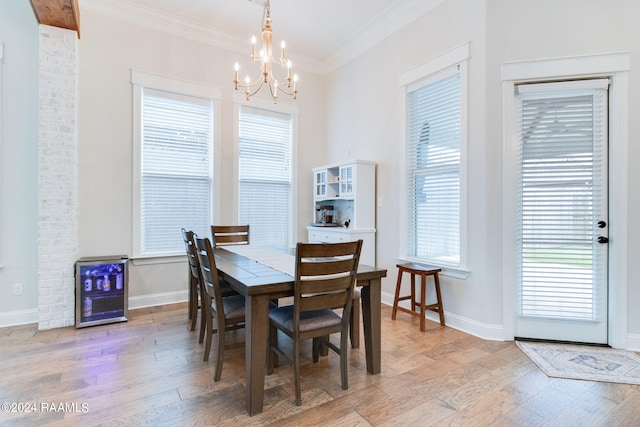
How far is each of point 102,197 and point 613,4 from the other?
5.16 m

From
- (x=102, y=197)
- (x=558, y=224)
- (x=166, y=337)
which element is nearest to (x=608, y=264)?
(x=558, y=224)

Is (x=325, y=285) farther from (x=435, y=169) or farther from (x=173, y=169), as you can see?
(x=173, y=169)

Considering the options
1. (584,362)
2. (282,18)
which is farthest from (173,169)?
(584,362)

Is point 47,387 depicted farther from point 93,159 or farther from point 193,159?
point 193,159

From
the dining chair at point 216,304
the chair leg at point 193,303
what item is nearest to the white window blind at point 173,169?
the chair leg at point 193,303

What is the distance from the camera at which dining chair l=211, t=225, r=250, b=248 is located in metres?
3.70

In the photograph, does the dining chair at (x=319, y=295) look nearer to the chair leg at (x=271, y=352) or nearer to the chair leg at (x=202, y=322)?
the chair leg at (x=271, y=352)

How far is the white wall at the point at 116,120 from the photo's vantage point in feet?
11.6

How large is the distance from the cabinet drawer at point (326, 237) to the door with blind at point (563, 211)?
1940 millimetres

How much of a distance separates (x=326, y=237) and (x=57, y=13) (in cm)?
363

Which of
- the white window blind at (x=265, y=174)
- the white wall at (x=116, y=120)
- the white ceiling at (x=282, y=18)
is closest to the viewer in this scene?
the white wall at (x=116, y=120)

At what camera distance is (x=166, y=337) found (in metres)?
2.95

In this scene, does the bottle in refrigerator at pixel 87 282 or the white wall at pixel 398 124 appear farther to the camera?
the bottle in refrigerator at pixel 87 282

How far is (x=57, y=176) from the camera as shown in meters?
3.22
